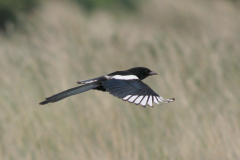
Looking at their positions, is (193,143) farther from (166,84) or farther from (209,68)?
(209,68)

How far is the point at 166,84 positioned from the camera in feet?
12.6

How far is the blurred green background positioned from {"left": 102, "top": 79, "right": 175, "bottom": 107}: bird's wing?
0.65m

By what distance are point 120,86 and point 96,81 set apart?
7.9 inches

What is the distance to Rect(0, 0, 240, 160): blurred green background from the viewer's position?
3.24 meters

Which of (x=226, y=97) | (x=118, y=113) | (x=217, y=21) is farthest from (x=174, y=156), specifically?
(x=217, y=21)

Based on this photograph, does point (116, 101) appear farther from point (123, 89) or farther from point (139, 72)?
point (123, 89)

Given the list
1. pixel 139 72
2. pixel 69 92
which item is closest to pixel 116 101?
pixel 139 72

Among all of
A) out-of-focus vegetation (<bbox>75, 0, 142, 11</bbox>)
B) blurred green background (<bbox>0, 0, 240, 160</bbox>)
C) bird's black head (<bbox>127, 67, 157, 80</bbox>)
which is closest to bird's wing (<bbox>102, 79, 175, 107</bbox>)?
bird's black head (<bbox>127, 67, 157, 80</bbox>)

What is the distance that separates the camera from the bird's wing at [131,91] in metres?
2.49

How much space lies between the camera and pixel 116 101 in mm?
3637

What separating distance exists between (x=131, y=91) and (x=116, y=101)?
100 centimetres

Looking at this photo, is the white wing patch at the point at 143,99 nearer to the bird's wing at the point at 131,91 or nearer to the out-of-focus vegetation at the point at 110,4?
the bird's wing at the point at 131,91

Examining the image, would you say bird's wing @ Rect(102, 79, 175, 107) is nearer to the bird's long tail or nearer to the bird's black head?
the bird's long tail

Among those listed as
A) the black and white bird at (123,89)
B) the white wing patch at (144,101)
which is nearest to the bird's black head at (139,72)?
the black and white bird at (123,89)
